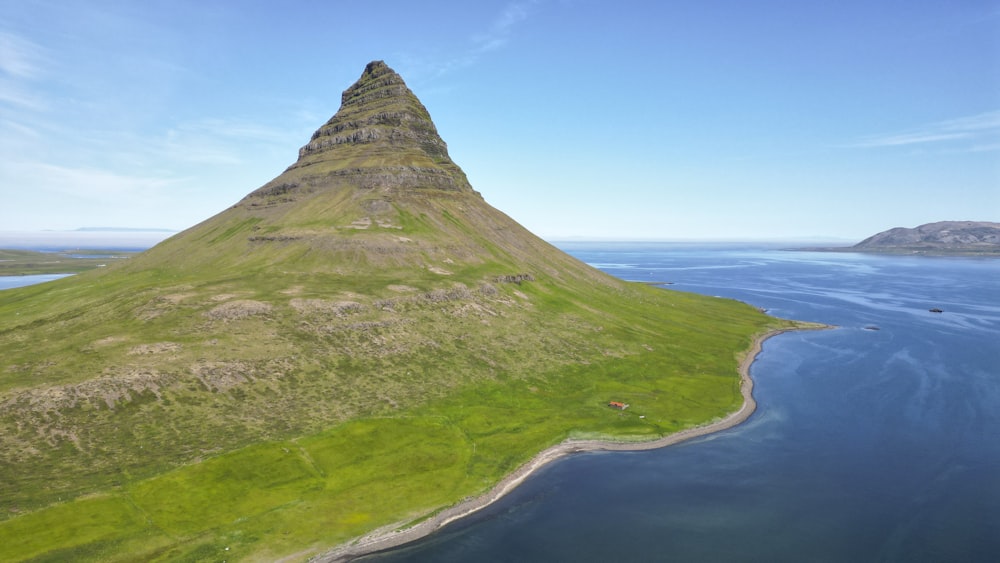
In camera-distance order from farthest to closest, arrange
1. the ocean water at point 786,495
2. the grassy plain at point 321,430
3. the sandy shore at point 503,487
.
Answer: the grassy plain at point 321,430, the sandy shore at point 503,487, the ocean water at point 786,495

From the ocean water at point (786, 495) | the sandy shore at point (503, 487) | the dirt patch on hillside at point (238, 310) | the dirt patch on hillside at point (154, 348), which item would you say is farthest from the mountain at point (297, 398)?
the ocean water at point (786, 495)

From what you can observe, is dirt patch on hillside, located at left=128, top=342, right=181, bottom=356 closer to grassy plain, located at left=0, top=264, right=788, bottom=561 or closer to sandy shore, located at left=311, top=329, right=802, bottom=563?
grassy plain, located at left=0, top=264, right=788, bottom=561

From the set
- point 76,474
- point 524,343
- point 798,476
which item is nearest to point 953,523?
point 798,476

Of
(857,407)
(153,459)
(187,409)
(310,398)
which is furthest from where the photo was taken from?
(857,407)

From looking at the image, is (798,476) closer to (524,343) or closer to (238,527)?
(524,343)

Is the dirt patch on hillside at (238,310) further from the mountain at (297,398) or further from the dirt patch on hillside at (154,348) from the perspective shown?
the dirt patch on hillside at (154,348)

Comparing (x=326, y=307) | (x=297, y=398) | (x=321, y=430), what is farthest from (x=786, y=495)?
(x=326, y=307)

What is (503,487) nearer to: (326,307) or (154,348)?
(326,307)
